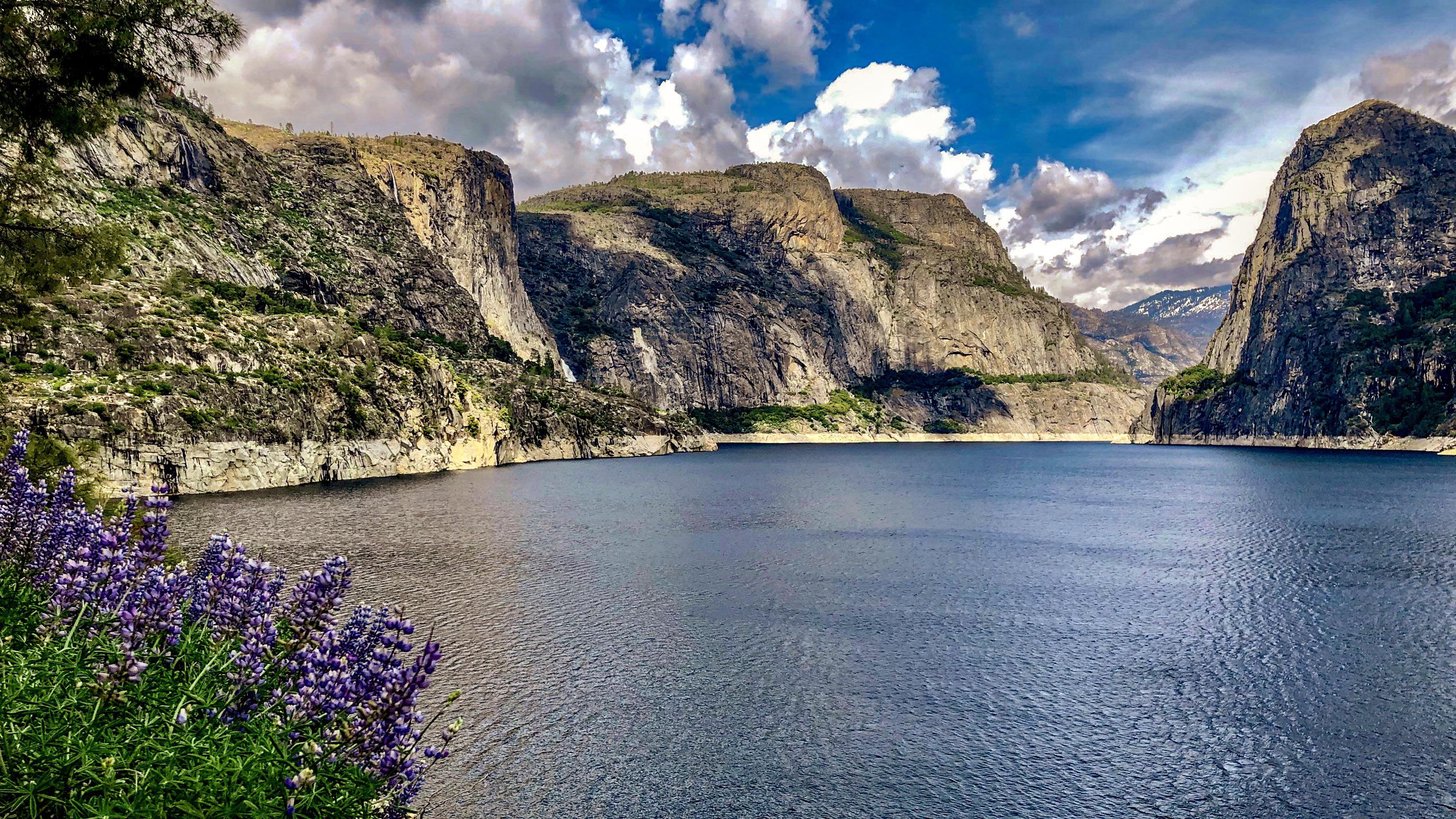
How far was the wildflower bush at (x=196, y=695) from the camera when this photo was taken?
702 centimetres

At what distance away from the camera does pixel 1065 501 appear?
78.9 meters

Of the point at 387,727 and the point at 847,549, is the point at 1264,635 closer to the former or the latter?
the point at 847,549

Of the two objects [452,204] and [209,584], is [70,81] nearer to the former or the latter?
[209,584]

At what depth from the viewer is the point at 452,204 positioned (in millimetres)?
186000

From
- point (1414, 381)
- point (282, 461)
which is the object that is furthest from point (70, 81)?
point (1414, 381)

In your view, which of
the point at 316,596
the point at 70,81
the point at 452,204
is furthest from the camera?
the point at 452,204

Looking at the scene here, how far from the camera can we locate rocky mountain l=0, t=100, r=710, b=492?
6391 centimetres

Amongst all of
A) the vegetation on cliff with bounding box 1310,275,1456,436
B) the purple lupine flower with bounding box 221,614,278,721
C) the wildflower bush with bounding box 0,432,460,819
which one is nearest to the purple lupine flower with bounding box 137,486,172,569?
the wildflower bush with bounding box 0,432,460,819

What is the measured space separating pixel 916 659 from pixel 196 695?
20649mm

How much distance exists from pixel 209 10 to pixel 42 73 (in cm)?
387

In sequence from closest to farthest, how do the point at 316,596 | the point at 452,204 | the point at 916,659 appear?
the point at 316,596 < the point at 916,659 < the point at 452,204

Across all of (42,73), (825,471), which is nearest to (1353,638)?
(42,73)

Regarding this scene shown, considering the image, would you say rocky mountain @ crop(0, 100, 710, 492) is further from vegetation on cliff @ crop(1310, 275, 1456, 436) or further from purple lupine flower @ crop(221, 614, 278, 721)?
vegetation on cliff @ crop(1310, 275, 1456, 436)

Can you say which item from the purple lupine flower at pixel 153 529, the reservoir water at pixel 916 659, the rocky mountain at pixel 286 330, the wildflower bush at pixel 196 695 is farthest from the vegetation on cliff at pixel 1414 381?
the purple lupine flower at pixel 153 529
